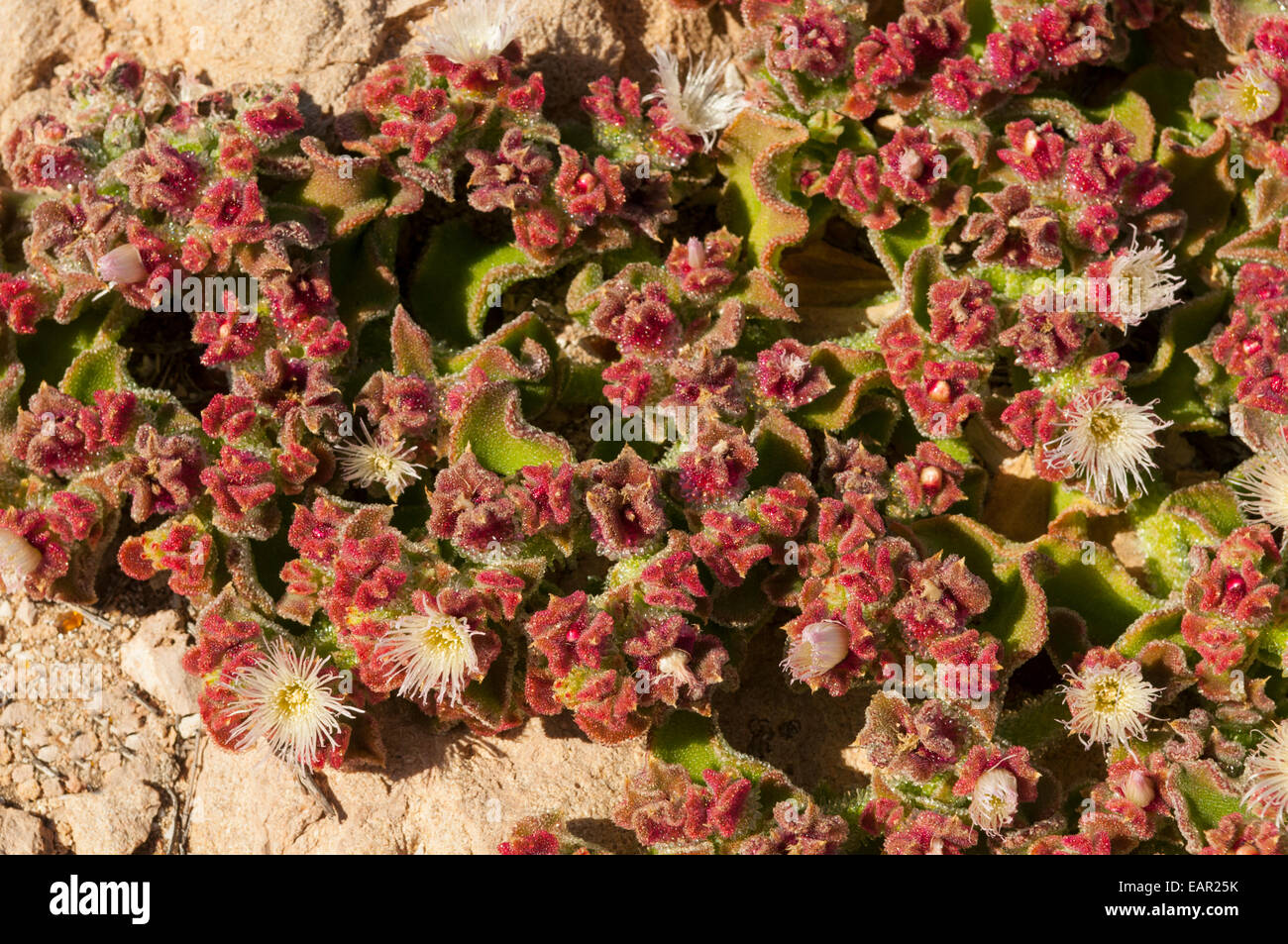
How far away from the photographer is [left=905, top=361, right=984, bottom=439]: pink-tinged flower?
14.1 feet

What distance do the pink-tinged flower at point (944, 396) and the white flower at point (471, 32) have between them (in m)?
2.03

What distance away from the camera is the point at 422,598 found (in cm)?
390

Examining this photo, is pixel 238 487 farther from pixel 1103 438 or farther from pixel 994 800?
pixel 1103 438

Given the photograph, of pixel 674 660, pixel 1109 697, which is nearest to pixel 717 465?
pixel 674 660

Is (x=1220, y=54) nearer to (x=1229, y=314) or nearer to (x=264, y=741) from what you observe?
(x=1229, y=314)

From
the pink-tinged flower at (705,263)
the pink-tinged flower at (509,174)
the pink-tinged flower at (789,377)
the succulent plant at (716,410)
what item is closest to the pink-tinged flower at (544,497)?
the succulent plant at (716,410)

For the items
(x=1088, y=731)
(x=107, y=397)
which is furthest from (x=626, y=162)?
(x=1088, y=731)

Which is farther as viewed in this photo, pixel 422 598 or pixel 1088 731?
pixel 1088 731

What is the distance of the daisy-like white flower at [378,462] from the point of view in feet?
14.0

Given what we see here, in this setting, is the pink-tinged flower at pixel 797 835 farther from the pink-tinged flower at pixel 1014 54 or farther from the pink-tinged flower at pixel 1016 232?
the pink-tinged flower at pixel 1014 54

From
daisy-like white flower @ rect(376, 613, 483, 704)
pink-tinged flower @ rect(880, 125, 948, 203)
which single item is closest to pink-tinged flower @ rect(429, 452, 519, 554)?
daisy-like white flower @ rect(376, 613, 483, 704)

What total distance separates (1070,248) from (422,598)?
107 inches

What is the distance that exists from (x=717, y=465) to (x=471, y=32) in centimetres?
191

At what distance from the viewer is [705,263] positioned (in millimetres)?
4496
